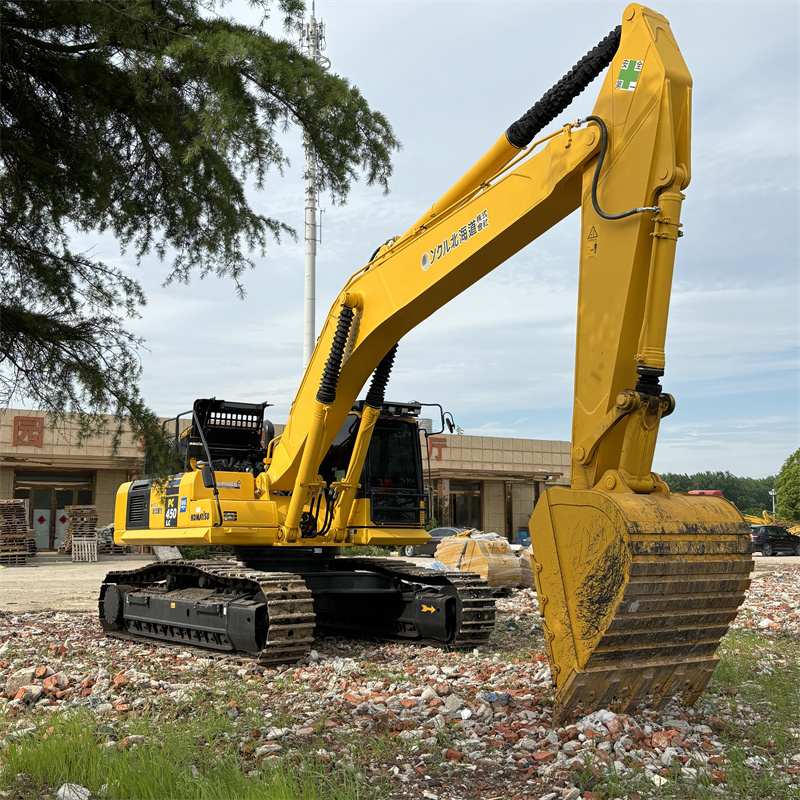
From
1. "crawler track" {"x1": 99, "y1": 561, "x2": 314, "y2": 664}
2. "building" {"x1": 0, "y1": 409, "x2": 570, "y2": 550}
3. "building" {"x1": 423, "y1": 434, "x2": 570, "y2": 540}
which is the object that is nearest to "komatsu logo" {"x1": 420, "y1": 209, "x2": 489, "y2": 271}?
"crawler track" {"x1": 99, "y1": 561, "x2": 314, "y2": 664}

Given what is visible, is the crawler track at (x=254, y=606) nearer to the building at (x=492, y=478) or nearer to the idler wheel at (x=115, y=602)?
the idler wheel at (x=115, y=602)

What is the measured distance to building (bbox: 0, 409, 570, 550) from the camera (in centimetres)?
3011

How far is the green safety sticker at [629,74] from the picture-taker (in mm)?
5621

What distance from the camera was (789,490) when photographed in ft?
184

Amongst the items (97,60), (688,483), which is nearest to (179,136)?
(97,60)

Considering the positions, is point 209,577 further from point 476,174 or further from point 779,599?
point 779,599

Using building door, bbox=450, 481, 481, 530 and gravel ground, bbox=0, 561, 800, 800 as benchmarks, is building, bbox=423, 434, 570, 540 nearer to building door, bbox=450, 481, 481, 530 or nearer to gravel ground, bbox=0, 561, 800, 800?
building door, bbox=450, 481, 481, 530

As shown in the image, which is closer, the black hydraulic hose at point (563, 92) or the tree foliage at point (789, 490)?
the black hydraulic hose at point (563, 92)

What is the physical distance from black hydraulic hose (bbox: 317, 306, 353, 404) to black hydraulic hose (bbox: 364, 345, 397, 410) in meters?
0.72

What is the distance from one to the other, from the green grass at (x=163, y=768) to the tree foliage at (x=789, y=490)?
5573 centimetres

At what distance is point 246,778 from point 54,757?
3.68 feet

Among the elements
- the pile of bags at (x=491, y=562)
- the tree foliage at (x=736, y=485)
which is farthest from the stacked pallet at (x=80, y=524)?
the tree foliage at (x=736, y=485)

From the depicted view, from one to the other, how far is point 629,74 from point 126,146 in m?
3.96

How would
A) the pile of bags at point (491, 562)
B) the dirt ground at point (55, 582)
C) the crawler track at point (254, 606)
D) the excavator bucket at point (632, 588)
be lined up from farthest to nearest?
the pile of bags at point (491, 562) → the dirt ground at point (55, 582) → the crawler track at point (254, 606) → the excavator bucket at point (632, 588)
